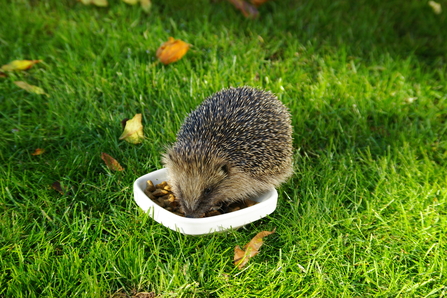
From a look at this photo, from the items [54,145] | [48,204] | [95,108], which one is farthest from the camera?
[95,108]

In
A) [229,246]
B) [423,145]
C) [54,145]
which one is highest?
[423,145]

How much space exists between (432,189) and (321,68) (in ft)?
6.46

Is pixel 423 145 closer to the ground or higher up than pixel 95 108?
higher up

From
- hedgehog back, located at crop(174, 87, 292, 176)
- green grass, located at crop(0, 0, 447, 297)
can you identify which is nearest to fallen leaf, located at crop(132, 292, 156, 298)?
green grass, located at crop(0, 0, 447, 297)

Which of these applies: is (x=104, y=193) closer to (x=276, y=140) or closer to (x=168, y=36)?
(x=276, y=140)

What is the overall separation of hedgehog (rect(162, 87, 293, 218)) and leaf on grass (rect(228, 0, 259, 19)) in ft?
7.66

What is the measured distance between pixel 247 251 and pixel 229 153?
72cm

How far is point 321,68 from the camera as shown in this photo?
4836 millimetres

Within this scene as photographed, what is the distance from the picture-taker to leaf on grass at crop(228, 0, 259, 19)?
212 inches

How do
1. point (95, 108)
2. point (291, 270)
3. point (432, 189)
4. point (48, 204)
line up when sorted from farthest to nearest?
point (95, 108), point (432, 189), point (48, 204), point (291, 270)

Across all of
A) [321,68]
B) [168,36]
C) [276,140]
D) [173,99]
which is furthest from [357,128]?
[168,36]

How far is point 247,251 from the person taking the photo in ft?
9.27

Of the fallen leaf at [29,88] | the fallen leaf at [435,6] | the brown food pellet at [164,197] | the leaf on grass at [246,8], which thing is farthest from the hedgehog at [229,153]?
the fallen leaf at [435,6]

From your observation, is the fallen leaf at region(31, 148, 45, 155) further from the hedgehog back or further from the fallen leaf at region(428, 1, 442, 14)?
the fallen leaf at region(428, 1, 442, 14)
